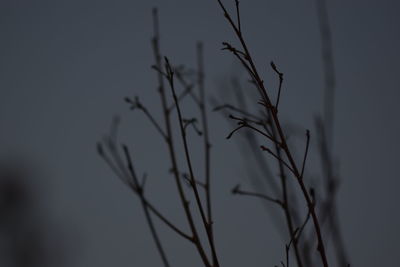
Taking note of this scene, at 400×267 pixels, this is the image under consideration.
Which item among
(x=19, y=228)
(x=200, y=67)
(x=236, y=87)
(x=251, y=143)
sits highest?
(x=19, y=228)

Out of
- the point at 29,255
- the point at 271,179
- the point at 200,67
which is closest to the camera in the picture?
the point at 271,179

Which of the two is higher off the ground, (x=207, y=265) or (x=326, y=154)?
(x=326, y=154)

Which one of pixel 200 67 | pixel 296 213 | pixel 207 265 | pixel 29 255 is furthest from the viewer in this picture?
pixel 29 255

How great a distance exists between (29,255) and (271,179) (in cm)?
1301

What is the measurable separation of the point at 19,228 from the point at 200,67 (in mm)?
13129

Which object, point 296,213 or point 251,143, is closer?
point 296,213

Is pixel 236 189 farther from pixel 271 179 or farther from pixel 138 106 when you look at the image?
pixel 138 106

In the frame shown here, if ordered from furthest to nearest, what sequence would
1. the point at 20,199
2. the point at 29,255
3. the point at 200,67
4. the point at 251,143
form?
the point at 20,199, the point at 29,255, the point at 200,67, the point at 251,143

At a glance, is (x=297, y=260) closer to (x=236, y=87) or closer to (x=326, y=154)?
→ (x=326, y=154)

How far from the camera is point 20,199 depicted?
1330 centimetres

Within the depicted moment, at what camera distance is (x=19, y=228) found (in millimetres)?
12492

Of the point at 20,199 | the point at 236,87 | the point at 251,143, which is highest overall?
the point at 20,199

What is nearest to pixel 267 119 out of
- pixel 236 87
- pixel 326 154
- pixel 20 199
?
pixel 236 87

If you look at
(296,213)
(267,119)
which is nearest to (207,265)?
(296,213)
